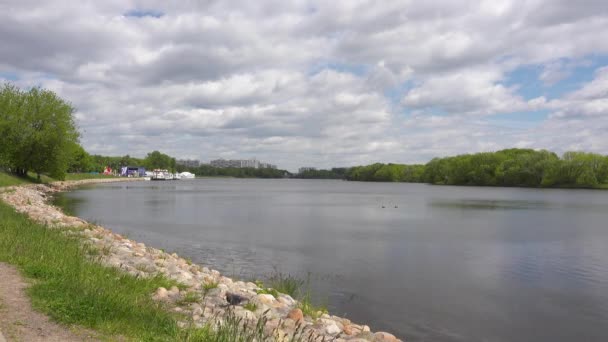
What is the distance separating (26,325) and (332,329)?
5761 mm

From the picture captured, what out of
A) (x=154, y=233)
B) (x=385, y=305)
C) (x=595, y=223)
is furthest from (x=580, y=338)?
(x=595, y=223)

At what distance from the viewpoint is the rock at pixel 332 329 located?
9.86m

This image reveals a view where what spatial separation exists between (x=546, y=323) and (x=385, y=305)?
171 inches

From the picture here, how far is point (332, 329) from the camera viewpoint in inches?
396

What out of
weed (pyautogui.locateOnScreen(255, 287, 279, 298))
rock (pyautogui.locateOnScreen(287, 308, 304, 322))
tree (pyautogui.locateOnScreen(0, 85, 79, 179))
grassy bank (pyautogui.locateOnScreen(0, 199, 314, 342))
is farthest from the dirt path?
tree (pyautogui.locateOnScreen(0, 85, 79, 179))

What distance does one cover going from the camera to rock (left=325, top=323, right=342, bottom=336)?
9.86m

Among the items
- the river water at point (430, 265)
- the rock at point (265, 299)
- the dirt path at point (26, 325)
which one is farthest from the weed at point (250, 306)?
the dirt path at point (26, 325)

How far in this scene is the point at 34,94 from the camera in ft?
218

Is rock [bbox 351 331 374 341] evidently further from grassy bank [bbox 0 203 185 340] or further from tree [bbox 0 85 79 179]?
tree [bbox 0 85 79 179]

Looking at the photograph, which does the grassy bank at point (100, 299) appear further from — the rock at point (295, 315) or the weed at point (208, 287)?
the rock at point (295, 315)

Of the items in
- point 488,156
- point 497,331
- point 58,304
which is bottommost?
point 497,331

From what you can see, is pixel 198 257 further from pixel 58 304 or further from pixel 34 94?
pixel 34 94

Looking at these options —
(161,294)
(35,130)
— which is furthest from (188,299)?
(35,130)

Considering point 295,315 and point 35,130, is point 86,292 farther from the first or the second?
point 35,130
